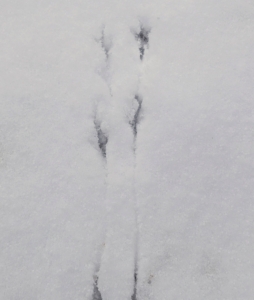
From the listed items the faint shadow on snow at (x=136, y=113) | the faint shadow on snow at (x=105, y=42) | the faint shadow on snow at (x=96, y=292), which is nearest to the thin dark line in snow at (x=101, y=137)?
the faint shadow on snow at (x=136, y=113)

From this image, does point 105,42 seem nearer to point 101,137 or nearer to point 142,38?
point 142,38

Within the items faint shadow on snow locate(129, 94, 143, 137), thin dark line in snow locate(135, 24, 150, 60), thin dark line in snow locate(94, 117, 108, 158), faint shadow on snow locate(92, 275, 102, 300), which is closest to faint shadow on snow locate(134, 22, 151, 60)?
thin dark line in snow locate(135, 24, 150, 60)

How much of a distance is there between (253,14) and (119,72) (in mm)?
Answer: 994

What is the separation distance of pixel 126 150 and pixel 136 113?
0.25 metres

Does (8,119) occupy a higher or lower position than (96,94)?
lower

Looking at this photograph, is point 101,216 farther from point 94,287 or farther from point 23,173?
point 23,173

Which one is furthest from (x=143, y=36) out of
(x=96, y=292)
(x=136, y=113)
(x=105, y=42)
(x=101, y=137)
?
(x=96, y=292)

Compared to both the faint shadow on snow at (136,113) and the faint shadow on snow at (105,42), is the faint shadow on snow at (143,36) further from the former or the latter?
the faint shadow on snow at (136,113)

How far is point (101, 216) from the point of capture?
6.16 feet

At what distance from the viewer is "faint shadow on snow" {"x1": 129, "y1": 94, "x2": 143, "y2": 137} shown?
2.04m

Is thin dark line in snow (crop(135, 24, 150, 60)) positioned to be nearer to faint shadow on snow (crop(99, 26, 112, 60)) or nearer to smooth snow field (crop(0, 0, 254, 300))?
smooth snow field (crop(0, 0, 254, 300))

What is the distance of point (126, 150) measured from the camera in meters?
1.99

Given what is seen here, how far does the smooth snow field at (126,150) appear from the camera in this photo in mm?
1804

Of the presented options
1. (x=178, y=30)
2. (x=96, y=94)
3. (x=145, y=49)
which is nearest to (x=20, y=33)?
(x=96, y=94)
